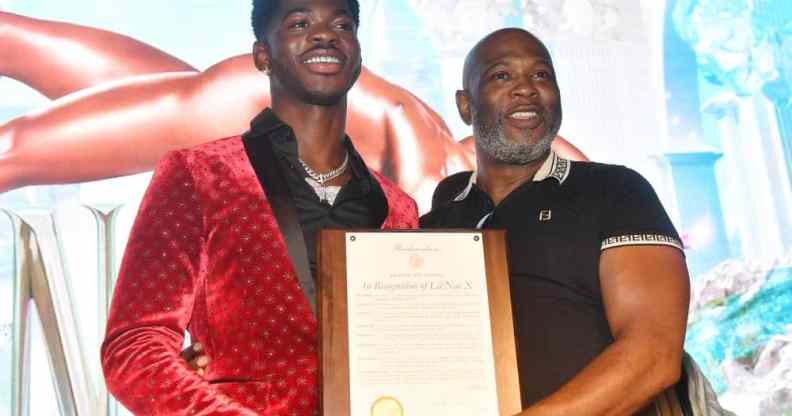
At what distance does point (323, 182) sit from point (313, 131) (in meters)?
0.14

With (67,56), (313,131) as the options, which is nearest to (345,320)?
(313,131)

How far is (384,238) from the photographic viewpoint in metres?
1.73

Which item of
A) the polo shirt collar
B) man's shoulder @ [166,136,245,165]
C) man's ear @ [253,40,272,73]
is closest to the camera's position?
man's shoulder @ [166,136,245,165]

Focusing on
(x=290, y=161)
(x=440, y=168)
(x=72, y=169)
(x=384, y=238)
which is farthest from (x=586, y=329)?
(x=72, y=169)

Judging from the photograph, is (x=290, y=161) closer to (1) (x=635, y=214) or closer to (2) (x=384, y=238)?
(2) (x=384, y=238)

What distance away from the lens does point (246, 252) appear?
1.75 metres

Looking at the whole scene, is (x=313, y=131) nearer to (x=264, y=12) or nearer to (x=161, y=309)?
(x=264, y=12)

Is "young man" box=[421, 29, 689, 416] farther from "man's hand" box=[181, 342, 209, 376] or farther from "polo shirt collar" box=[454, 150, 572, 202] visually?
"man's hand" box=[181, 342, 209, 376]

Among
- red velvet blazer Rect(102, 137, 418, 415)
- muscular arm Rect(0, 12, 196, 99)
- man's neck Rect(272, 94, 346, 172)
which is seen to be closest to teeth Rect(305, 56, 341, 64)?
man's neck Rect(272, 94, 346, 172)

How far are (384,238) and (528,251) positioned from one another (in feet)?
1.11

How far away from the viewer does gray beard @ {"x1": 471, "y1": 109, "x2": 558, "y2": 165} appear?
204cm

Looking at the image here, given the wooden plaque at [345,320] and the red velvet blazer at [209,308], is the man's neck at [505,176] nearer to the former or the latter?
the wooden plaque at [345,320]

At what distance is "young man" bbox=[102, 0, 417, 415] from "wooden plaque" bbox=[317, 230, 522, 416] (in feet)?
0.35

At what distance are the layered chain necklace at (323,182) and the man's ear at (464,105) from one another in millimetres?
415
